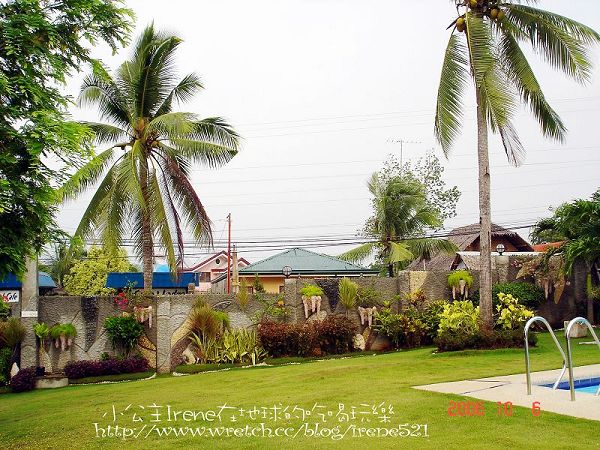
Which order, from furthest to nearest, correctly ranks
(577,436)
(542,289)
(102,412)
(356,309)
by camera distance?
(542,289)
(356,309)
(102,412)
(577,436)

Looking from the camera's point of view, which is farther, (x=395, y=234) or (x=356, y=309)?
(x=395, y=234)

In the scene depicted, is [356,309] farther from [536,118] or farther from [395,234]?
[395,234]

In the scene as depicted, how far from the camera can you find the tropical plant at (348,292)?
17.9 m

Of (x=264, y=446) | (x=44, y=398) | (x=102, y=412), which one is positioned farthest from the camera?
(x=44, y=398)

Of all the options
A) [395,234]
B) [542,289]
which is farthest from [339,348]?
[395,234]

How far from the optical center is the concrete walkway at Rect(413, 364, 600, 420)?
7695 mm

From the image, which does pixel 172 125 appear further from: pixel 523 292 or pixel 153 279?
pixel 153 279

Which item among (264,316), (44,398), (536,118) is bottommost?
(44,398)

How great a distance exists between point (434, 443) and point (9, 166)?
5767 millimetres

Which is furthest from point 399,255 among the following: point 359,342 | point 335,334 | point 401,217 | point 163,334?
point 163,334

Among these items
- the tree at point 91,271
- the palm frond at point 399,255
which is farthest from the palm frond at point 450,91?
the tree at point 91,271

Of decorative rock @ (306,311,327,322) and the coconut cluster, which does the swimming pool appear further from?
decorative rock @ (306,311,327,322)

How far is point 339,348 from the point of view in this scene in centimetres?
1759
